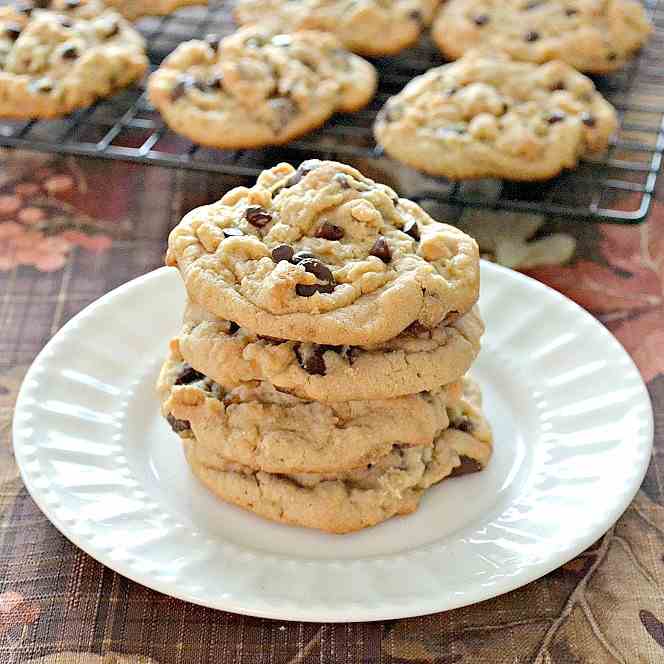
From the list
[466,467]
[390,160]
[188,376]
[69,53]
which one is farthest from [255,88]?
[466,467]

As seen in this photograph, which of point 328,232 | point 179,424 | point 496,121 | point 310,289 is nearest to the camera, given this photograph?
point 310,289

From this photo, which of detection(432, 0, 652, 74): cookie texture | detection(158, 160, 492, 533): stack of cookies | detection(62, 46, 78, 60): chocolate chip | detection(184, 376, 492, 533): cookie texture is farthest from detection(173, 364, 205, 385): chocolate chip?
detection(432, 0, 652, 74): cookie texture

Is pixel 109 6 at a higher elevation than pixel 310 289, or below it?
below

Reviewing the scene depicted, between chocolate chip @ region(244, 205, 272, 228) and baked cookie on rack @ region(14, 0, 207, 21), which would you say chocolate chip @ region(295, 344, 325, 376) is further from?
baked cookie on rack @ region(14, 0, 207, 21)

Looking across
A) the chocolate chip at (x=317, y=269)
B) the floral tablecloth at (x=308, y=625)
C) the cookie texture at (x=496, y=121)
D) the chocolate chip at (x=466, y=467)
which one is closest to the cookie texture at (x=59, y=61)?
the floral tablecloth at (x=308, y=625)

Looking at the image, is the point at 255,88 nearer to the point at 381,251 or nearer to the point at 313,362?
the point at 381,251

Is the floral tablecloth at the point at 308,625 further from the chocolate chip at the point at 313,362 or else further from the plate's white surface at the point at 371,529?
the chocolate chip at the point at 313,362
